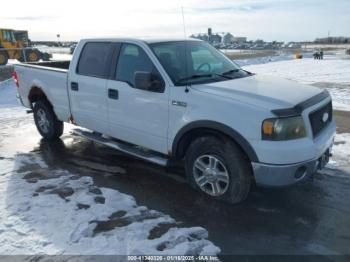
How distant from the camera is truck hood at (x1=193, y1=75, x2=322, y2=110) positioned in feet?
12.2

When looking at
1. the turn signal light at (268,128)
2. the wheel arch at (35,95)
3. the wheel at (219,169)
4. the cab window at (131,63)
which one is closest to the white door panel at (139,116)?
the cab window at (131,63)

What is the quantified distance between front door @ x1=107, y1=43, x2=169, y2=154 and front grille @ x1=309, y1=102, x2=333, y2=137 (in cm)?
171

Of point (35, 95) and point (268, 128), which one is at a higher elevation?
point (35, 95)

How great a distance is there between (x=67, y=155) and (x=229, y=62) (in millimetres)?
3174

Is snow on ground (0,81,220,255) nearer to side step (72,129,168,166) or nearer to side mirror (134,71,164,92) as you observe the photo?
side step (72,129,168,166)

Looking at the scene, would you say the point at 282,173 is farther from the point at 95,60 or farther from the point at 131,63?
the point at 95,60

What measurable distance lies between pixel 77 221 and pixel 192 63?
8.19 feet

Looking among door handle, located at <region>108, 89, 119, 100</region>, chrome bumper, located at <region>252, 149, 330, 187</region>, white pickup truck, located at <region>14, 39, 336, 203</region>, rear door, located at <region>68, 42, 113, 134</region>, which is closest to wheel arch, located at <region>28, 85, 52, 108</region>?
white pickup truck, located at <region>14, 39, 336, 203</region>

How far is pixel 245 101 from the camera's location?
12.2 ft

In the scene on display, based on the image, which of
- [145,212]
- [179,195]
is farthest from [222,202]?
[145,212]

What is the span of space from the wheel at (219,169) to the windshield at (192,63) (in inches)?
33.4

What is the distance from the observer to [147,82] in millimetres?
4219

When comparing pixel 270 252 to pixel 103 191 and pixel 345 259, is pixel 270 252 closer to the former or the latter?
pixel 345 259

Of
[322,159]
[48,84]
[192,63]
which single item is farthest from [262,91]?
Answer: [48,84]
